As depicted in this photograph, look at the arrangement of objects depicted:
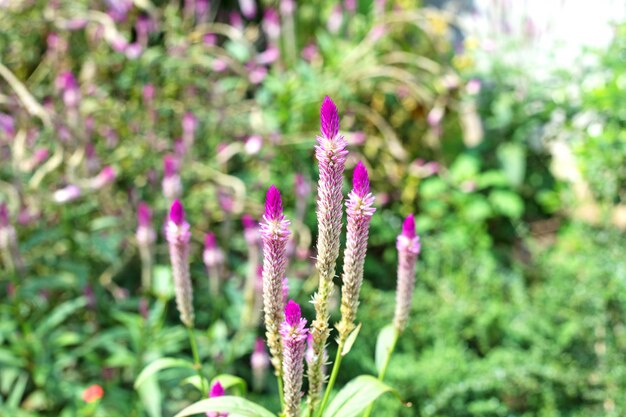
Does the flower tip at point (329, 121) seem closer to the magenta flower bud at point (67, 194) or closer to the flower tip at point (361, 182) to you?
the flower tip at point (361, 182)

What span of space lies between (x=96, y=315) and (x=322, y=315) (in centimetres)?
191

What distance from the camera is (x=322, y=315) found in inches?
40.2

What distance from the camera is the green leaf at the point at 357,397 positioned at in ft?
3.79

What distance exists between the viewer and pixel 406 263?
1.27 m

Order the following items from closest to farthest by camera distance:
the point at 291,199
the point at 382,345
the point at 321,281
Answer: the point at 321,281, the point at 382,345, the point at 291,199

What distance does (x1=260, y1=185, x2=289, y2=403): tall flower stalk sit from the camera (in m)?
0.94

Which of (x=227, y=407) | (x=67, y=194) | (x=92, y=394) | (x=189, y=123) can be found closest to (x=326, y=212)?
(x=227, y=407)

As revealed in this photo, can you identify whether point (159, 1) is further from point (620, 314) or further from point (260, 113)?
point (620, 314)

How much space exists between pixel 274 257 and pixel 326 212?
10 cm

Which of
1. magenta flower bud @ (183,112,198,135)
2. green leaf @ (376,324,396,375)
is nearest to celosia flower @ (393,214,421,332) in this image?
green leaf @ (376,324,396,375)

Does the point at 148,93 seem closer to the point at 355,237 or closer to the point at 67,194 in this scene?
the point at 67,194

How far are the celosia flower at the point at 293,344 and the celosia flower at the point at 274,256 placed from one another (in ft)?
0.08

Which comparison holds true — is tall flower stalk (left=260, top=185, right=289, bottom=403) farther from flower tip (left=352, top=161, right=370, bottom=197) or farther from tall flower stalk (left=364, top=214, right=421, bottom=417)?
tall flower stalk (left=364, top=214, right=421, bottom=417)

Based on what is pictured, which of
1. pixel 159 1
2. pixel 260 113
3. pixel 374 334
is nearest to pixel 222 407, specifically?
pixel 374 334
